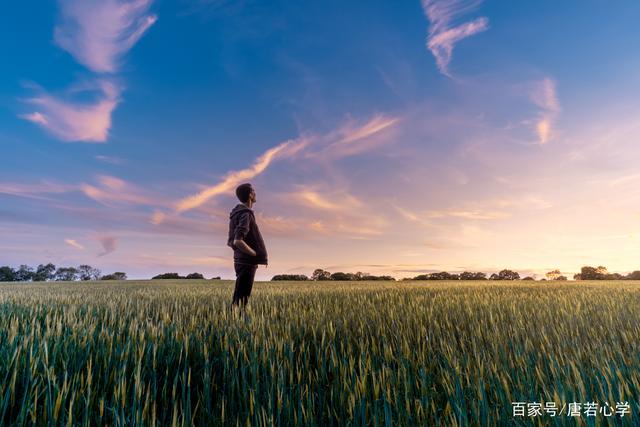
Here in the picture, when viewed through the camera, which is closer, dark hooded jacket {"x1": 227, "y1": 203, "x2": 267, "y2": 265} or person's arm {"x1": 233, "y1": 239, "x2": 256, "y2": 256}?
person's arm {"x1": 233, "y1": 239, "x2": 256, "y2": 256}

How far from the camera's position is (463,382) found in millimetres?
2613

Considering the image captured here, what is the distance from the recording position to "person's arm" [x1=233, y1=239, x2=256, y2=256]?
5.12 meters

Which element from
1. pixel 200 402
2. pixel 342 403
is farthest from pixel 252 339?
pixel 342 403

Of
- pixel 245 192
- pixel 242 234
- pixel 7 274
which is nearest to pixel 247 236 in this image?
pixel 242 234

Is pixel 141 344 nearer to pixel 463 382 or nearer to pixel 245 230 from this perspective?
pixel 245 230

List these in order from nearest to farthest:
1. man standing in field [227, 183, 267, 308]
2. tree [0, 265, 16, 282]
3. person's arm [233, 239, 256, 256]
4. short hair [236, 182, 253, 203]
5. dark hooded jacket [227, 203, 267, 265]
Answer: person's arm [233, 239, 256, 256] < dark hooded jacket [227, 203, 267, 265] < man standing in field [227, 183, 267, 308] < short hair [236, 182, 253, 203] < tree [0, 265, 16, 282]

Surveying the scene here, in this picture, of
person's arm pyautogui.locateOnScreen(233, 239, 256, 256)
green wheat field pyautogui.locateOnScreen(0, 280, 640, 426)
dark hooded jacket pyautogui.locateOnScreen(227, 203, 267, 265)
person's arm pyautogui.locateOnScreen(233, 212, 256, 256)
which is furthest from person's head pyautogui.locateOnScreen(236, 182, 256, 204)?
green wheat field pyautogui.locateOnScreen(0, 280, 640, 426)

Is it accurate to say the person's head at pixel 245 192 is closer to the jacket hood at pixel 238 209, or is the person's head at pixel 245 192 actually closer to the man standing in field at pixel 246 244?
the man standing in field at pixel 246 244

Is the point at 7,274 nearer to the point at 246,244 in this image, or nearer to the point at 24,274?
the point at 24,274

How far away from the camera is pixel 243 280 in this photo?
5.59 m

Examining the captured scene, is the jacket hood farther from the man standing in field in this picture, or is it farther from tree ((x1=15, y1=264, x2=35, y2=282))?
tree ((x1=15, y1=264, x2=35, y2=282))

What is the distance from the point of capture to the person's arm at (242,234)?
5137mm

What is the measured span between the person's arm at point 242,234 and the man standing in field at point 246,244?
107mm

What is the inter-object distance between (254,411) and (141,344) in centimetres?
156
